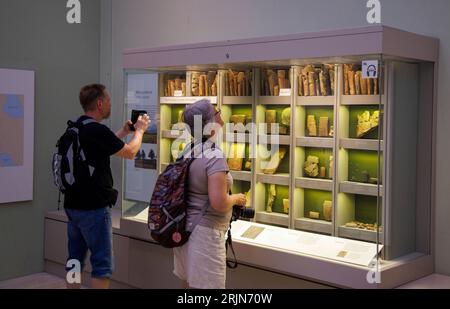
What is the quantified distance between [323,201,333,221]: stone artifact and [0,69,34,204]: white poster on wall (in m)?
3.17

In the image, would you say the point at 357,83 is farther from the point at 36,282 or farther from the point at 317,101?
the point at 36,282

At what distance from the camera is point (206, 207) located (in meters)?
3.63

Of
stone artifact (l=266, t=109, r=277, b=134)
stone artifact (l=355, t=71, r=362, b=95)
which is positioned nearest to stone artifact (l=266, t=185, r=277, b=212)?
stone artifact (l=266, t=109, r=277, b=134)

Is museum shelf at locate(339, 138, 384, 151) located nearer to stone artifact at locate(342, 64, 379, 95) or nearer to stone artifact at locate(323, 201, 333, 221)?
stone artifact at locate(342, 64, 379, 95)

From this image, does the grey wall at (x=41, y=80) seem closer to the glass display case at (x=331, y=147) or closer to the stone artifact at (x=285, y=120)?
the glass display case at (x=331, y=147)

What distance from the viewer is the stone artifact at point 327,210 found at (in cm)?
441

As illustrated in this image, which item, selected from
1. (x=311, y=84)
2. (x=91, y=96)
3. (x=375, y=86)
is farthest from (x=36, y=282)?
(x=375, y=86)

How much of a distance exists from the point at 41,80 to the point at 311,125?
3104 millimetres

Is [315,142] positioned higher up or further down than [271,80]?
further down

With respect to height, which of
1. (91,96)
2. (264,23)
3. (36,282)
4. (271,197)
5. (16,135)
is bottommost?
(36,282)

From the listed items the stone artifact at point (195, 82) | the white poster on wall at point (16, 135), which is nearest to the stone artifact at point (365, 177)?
the stone artifact at point (195, 82)

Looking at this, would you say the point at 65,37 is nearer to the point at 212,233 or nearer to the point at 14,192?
the point at 14,192
